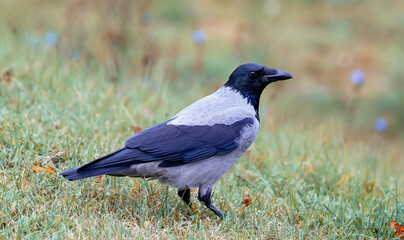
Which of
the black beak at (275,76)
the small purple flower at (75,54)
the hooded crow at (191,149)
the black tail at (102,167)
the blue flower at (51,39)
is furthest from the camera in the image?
the small purple flower at (75,54)

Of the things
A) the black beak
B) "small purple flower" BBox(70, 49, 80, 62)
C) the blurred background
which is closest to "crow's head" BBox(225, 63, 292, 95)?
the black beak

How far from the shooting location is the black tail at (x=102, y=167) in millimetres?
3381

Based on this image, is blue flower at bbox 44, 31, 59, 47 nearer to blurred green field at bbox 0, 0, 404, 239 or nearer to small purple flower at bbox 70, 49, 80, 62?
blurred green field at bbox 0, 0, 404, 239

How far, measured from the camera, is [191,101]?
6.43 m

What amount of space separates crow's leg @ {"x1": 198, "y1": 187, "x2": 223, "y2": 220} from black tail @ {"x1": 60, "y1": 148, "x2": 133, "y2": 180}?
1.79ft

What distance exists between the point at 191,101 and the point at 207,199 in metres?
2.80

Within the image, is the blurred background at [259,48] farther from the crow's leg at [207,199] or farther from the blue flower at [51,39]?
the crow's leg at [207,199]

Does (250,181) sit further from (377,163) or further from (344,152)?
(377,163)

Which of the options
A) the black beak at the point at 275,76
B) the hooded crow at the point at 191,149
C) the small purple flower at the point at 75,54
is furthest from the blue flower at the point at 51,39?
the black beak at the point at 275,76

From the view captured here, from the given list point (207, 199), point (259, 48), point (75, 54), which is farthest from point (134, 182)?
point (259, 48)

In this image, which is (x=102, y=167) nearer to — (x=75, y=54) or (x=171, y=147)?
(x=171, y=147)

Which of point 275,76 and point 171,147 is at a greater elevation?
point 275,76

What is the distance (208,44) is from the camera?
31.5 feet

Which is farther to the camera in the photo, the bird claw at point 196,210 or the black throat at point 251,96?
the black throat at point 251,96
